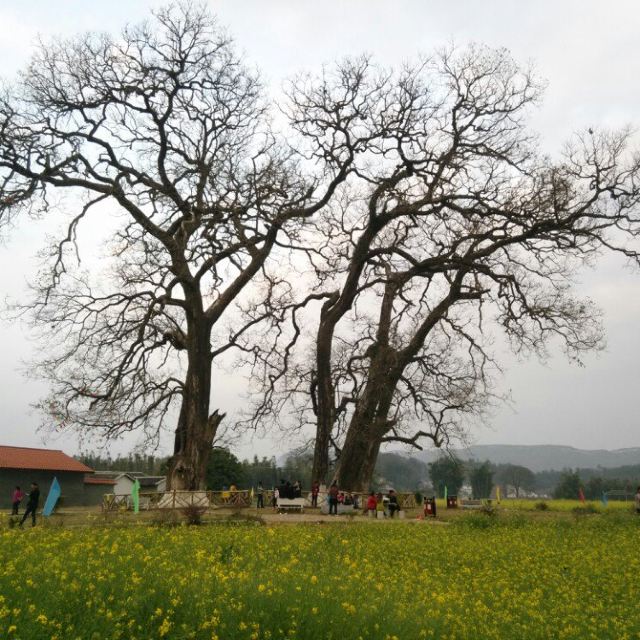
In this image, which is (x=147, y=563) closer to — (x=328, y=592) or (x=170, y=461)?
(x=328, y=592)

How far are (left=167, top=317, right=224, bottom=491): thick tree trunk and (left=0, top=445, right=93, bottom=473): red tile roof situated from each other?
23.8m

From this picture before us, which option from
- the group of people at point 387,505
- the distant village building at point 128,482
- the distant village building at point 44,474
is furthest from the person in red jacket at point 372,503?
the distant village building at point 128,482

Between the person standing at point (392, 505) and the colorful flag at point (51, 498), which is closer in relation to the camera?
the colorful flag at point (51, 498)

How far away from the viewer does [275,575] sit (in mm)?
9195

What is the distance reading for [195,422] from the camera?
85.8 ft

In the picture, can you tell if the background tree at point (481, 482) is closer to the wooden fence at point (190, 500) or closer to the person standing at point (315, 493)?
the wooden fence at point (190, 500)

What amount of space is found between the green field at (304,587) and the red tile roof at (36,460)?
35027mm

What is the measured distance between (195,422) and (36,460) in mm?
28632

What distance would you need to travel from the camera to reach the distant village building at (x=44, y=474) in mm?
45469

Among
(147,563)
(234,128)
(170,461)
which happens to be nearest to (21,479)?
(170,461)

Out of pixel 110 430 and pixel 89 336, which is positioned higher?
pixel 89 336

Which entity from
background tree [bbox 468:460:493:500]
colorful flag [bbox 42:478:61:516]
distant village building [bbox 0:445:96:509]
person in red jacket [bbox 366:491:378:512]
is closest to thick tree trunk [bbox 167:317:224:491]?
colorful flag [bbox 42:478:61:516]

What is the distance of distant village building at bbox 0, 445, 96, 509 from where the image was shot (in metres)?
45.5

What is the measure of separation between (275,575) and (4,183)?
19363 mm
